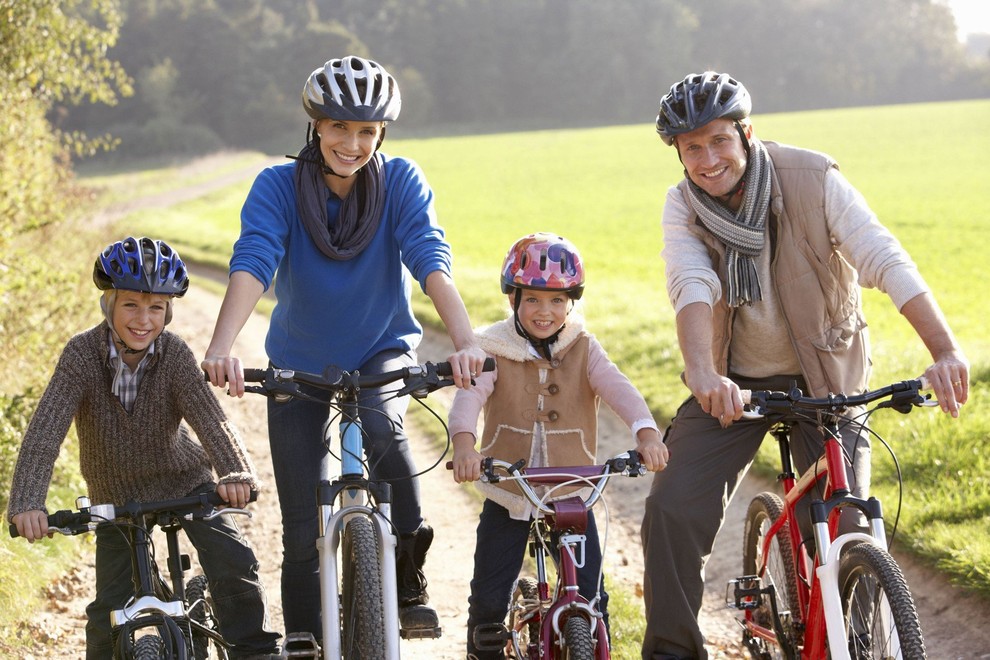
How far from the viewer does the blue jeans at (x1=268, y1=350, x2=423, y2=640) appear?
4.27 meters

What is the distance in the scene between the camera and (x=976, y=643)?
524cm

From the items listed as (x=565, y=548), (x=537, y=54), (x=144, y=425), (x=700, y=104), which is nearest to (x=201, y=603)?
(x=144, y=425)

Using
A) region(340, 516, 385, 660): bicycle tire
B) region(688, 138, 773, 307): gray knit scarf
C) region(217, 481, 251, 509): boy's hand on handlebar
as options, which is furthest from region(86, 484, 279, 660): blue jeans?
region(688, 138, 773, 307): gray knit scarf

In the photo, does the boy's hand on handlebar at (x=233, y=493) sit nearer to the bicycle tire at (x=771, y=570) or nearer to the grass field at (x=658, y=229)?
the bicycle tire at (x=771, y=570)

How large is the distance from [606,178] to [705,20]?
61566 mm

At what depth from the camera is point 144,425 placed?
14.2 ft

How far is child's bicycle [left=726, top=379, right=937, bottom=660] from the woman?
1317 mm

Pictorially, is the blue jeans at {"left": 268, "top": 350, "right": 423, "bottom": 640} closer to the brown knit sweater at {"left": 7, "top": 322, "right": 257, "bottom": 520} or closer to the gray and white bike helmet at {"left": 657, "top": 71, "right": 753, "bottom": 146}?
the brown knit sweater at {"left": 7, "top": 322, "right": 257, "bottom": 520}

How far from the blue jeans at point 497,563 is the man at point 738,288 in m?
0.33

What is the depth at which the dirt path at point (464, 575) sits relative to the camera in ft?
18.1

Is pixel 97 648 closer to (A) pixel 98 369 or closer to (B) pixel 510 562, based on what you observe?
(A) pixel 98 369

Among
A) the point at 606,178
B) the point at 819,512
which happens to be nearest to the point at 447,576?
the point at 819,512

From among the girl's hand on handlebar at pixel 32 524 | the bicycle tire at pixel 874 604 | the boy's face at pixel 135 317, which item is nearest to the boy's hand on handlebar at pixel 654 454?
Answer: the bicycle tire at pixel 874 604

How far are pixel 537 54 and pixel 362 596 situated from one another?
93947mm
